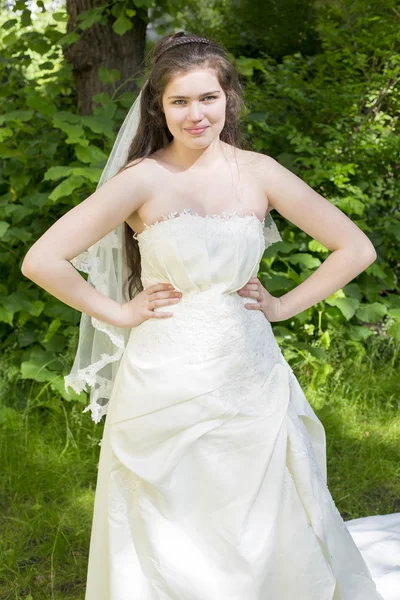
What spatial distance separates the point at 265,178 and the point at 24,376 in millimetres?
2414

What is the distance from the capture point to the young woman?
2.18m

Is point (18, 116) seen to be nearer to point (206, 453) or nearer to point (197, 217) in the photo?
point (197, 217)

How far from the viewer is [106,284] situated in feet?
8.75

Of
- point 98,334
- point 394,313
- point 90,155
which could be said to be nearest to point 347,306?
point 394,313

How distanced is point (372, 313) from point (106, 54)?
2.38 meters

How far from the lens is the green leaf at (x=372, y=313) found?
4.88m

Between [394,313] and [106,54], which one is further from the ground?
[106,54]

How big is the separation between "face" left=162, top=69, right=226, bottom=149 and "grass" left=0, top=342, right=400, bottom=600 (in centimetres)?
193

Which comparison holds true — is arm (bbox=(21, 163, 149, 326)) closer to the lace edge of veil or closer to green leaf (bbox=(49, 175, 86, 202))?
the lace edge of veil

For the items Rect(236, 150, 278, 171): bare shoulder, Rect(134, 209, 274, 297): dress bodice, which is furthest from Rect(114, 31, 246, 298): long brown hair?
Rect(134, 209, 274, 297): dress bodice

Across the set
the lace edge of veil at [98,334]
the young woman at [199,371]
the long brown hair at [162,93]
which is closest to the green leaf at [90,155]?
the lace edge of veil at [98,334]

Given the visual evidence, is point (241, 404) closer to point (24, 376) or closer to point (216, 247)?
point (216, 247)

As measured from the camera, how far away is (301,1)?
7.14 m

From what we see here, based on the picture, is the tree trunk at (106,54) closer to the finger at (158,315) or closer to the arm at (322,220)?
the arm at (322,220)
